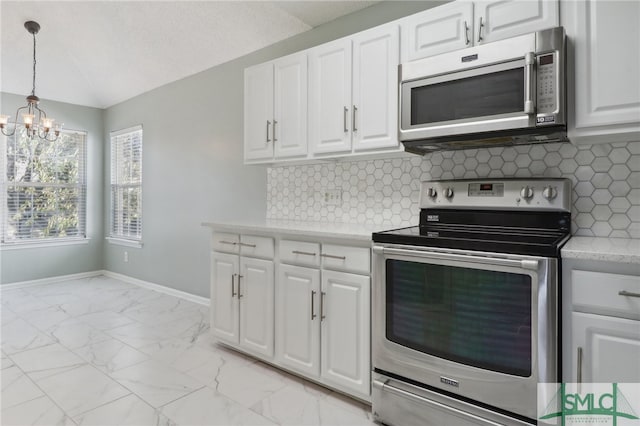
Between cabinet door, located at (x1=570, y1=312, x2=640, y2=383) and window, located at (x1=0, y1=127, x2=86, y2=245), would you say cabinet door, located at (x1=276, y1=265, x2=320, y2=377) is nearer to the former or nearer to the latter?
cabinet door, located at (x1=570, y1=312, x2=640, y2=383)

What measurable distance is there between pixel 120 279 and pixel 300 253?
13.0 ft

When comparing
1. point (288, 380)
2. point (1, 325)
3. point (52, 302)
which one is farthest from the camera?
point (52, 302)

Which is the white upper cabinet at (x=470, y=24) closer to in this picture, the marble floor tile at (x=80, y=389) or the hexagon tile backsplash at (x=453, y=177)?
the hexagon tile backsplash at (x=453, y=177)

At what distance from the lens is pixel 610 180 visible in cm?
186

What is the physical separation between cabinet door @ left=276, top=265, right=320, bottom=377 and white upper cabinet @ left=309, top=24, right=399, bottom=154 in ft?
2.81

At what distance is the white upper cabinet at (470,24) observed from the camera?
5.78 ft

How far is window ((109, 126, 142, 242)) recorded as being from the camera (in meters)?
5.00

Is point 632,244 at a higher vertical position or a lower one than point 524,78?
lower

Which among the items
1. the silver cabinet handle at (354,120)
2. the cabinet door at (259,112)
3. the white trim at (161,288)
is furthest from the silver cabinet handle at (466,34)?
the white trim at (161,288)

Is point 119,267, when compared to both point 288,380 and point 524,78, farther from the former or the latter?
point 524,78

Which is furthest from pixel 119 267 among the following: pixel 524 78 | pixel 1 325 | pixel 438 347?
pixel 524 78

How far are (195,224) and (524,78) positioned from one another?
136 inches

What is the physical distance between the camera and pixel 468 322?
165cm

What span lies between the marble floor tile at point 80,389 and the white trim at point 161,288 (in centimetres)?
156
